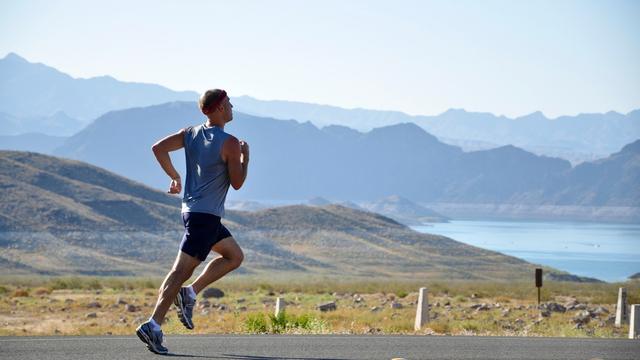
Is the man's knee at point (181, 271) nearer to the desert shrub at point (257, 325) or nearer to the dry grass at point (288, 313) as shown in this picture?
the dry grass at point (288, 313)

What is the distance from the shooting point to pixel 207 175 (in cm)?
914

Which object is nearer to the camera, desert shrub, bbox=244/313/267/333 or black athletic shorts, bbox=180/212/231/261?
black athletic shorts, bbox=180/212/231/261

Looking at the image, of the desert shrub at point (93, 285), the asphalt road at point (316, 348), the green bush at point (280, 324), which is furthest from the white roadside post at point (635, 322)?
the desert shrub at point (93, 285)

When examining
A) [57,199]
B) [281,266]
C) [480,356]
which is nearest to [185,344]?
[480,356]

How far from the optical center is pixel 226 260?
959cm

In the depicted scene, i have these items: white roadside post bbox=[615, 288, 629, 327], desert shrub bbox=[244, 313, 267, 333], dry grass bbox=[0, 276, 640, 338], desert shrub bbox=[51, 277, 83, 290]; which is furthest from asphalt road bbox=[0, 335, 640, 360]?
desert shrub bbox=[51, 277, 83, 290]

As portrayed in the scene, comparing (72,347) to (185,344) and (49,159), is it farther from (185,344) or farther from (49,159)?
(49,159)

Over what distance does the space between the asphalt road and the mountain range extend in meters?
71.3

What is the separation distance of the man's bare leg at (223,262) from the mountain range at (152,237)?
7302cm

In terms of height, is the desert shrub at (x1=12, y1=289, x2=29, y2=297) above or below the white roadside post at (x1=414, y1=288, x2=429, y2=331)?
below

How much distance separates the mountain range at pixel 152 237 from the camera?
88938 mm

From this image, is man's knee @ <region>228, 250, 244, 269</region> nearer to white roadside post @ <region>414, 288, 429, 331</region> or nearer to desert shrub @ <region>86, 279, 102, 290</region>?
white roadside post @ <region>414, 288, 429, 331</region>

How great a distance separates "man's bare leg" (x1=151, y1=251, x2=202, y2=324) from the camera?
9102mm

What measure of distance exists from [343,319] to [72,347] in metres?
13.4
